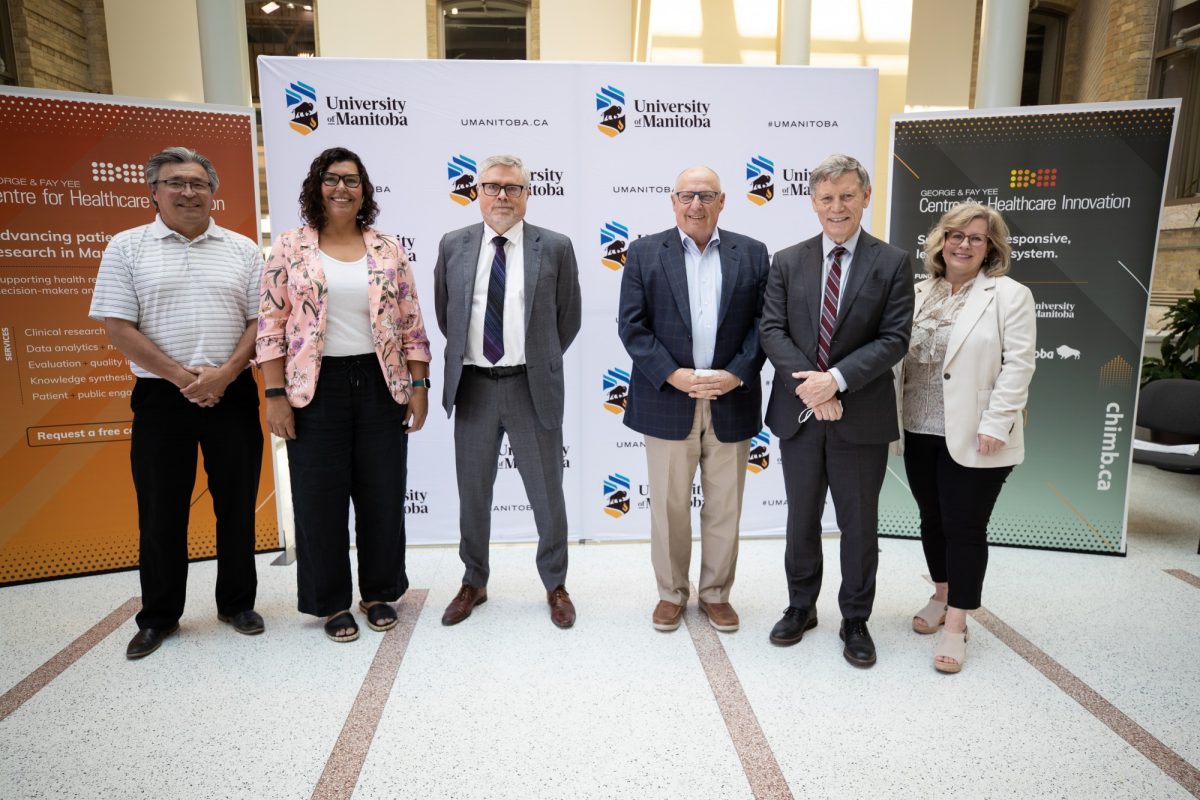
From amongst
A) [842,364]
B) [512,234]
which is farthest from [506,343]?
[842,364]

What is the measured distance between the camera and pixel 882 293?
2455 mm

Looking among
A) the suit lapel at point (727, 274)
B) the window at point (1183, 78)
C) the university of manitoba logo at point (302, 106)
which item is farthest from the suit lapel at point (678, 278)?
the window at point (1183, 78)

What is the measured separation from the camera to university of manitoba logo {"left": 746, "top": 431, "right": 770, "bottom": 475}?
152 inches

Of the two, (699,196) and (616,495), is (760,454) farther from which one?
(699,196)

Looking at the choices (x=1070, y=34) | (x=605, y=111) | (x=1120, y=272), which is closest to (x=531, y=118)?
(x=605, y=111)

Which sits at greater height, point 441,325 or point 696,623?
point 441,325

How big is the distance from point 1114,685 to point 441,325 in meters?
2.76

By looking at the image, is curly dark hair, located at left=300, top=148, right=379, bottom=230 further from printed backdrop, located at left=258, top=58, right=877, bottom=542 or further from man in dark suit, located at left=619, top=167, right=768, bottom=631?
man in dark suit, located at left=619, top=167, right=768, bottom=631

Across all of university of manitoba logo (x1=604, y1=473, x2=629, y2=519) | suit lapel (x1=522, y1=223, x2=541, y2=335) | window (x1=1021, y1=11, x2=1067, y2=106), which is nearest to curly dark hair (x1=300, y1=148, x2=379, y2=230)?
suit lapel (x1=522, y1=223, x2=541, y2=335)

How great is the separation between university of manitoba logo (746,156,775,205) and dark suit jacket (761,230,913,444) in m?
1.19

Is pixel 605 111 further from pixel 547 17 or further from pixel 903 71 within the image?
pixel 547 17

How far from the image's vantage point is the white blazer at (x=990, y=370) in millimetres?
2379

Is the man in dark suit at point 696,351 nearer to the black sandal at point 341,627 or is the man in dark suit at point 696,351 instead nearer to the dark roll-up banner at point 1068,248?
the black sandal at point 341,627

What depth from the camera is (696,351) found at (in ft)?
8.83
